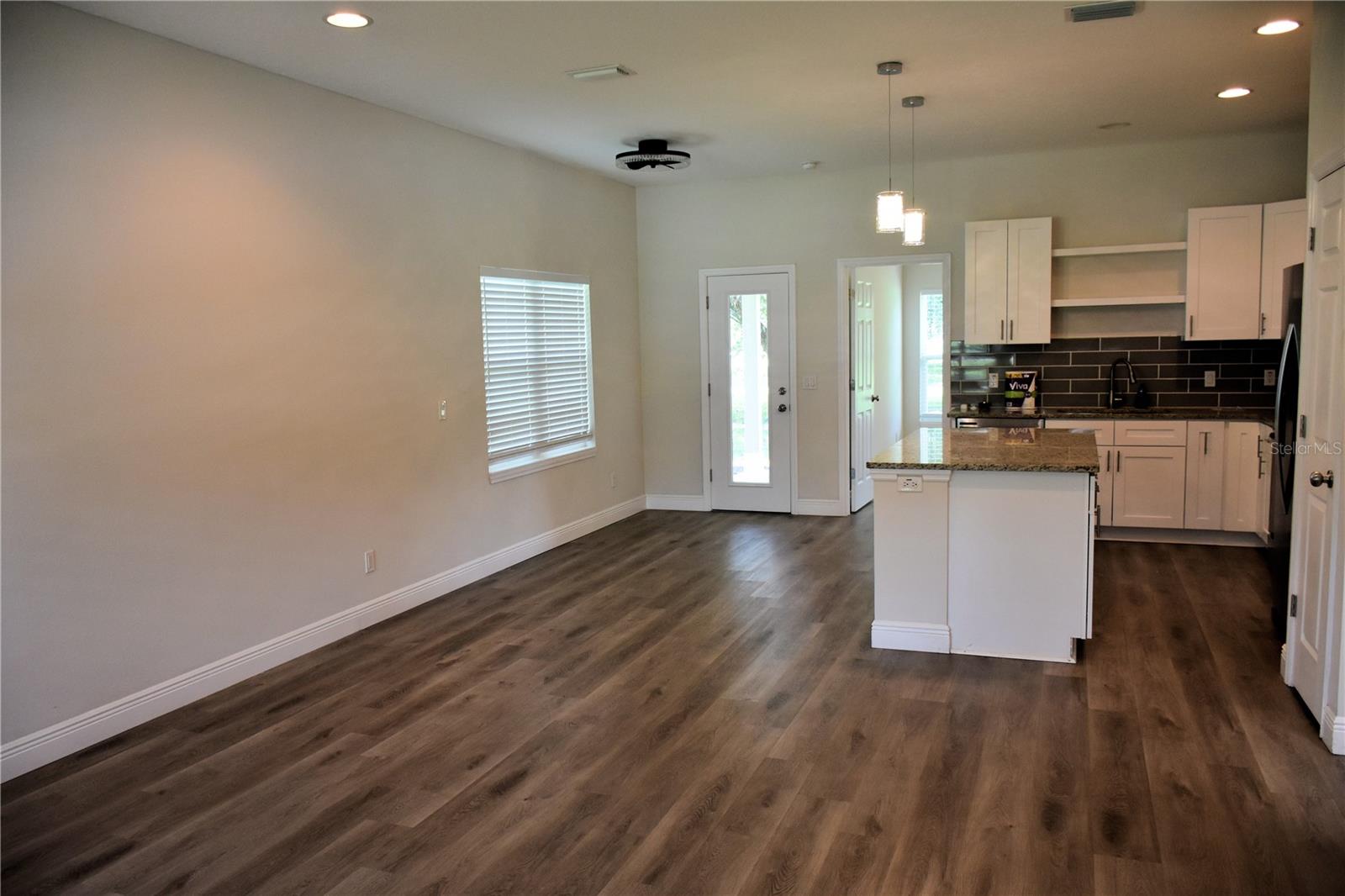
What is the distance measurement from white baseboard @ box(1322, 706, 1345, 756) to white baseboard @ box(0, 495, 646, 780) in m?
4.14

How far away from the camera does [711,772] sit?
3.13 metres

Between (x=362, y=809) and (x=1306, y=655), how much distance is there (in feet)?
11.1

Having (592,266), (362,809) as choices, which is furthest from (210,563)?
(592,266)

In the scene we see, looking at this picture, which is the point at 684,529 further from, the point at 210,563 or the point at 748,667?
the point at 210,563

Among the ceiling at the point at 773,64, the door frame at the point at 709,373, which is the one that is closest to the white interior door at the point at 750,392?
the door frame at the point at 709,373

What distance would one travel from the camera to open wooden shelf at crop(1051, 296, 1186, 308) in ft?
20.2

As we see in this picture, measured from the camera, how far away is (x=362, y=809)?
2.95 meters

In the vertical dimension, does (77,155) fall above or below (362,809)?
above

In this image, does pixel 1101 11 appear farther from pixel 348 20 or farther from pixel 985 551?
pixel 348 20

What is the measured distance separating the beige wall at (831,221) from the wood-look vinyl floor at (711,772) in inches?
111

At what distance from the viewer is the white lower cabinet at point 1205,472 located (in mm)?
5949

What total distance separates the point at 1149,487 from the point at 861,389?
232 centimetres

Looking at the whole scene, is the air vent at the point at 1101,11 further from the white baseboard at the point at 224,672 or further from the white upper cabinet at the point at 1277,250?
the white baseboard at the point at 224,672

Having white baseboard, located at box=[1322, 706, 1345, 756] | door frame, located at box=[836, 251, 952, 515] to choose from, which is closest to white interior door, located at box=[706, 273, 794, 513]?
door frame, located at box=[836, 251, 952, 515]
